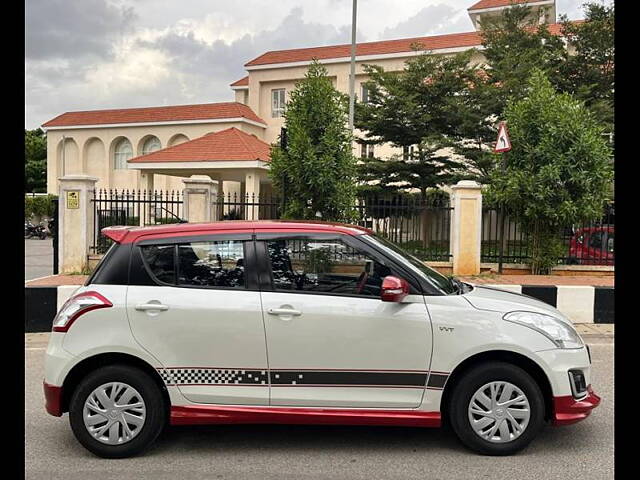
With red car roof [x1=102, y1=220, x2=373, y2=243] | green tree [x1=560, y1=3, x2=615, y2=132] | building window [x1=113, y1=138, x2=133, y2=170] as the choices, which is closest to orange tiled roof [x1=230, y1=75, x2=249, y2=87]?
building window [x1=113, y1=138, x2=133, y2=170]

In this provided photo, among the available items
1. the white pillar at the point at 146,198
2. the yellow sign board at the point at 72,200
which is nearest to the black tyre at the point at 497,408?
the white pillar at the point at 146,198

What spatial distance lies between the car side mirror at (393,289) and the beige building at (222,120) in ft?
82.9

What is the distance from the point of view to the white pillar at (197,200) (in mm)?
12531

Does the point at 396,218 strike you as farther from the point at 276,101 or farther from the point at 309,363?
the point at 276,101

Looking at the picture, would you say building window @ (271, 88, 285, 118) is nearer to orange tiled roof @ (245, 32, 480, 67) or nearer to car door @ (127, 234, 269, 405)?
orange tiled roof @ (245, 32, 480, 67)

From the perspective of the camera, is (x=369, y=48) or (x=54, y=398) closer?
(x=54, y=398)

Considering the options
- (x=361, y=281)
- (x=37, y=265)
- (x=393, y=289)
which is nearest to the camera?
(x=393, y=289)

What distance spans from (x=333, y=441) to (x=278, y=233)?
1.70 m

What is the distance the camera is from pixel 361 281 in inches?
165

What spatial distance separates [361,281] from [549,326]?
4.77 feet

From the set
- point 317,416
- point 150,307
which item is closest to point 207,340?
point 150,307

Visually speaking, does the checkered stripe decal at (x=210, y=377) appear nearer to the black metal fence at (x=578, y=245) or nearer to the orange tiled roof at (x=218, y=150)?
the black metal fence at (x=578, y=245)

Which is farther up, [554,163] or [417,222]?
[554,163]

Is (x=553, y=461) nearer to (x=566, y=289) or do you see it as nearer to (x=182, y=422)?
(x=182, y=422)
